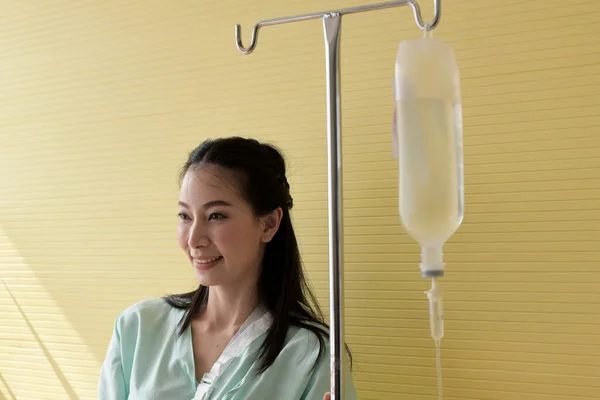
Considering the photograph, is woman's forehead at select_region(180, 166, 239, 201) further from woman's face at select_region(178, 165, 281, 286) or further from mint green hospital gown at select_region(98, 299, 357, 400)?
mint green hospital gown at select_region(98, 299, 357, 400)

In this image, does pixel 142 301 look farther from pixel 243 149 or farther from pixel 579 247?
pixel 579 247

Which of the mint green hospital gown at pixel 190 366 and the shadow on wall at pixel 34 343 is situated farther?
the shadow on wall at pixel 34 343

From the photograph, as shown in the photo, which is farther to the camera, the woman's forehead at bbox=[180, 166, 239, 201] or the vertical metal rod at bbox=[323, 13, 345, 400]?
the woman's forehead at bbox=[180, 166, 239, 201]

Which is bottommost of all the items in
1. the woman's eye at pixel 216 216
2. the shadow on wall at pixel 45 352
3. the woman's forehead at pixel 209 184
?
the shadow on wall at pixel 45 352

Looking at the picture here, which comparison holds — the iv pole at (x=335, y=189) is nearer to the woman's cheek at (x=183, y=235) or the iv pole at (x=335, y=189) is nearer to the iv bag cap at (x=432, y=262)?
the iv bag cap at (x=432, y=262)

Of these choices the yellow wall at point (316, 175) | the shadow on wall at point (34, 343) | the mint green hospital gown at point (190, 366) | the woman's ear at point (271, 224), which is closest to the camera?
the yellow wall at point (316, 175)

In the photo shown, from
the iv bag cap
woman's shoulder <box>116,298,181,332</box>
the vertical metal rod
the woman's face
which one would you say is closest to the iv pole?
the vertical metal rod

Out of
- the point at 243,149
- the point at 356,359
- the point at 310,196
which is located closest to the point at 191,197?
the point at 243,149

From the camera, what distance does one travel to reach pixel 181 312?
158 cm

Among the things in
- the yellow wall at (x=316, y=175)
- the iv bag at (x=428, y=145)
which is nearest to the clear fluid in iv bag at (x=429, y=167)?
the iv bag at (x=428, y=145)

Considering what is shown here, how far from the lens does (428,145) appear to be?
85cm

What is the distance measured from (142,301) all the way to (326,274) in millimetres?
404

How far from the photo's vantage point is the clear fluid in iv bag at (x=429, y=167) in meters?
0.85

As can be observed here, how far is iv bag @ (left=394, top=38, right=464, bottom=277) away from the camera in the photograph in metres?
0.85
